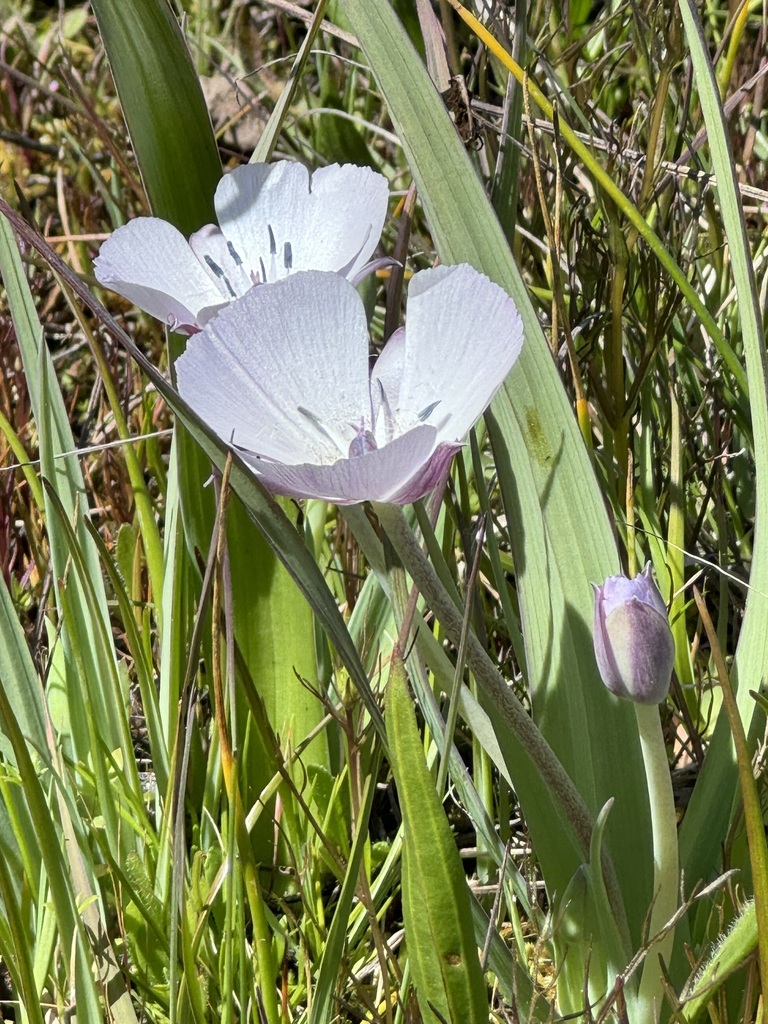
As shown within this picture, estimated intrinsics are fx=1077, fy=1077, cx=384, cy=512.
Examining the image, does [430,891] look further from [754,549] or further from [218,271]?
[218,271]

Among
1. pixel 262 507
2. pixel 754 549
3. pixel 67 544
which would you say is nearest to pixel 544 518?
pixel 754 549

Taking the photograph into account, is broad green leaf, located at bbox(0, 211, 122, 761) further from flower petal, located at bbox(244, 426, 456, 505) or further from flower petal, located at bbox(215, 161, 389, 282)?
flower petal, located at bbox(244, 426, 456, 505)

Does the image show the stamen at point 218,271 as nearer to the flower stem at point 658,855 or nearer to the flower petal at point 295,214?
the flower petal at point 295,214

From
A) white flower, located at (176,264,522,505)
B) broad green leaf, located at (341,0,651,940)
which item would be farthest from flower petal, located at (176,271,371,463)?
broad green leaf, located at (341,0,651,940)

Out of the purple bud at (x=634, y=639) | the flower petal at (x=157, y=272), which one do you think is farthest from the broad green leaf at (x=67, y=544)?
the purple bud at (x=634, y=639)

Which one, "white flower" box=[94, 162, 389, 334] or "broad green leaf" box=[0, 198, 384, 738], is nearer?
"broad green leaf" box=[0, 198, 384, 738]

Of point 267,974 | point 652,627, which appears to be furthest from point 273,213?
point 267,974

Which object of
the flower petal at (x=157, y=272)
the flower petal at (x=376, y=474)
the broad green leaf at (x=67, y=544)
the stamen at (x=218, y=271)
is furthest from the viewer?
the broad green leaf at (x=67, y=544)
